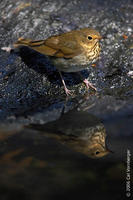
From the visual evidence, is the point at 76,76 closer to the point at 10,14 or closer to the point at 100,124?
the point at 100,124

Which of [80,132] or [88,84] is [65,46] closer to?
[88,84]

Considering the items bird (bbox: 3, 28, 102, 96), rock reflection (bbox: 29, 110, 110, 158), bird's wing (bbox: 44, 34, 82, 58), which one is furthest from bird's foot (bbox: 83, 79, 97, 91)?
rock reflection (bbox: 29, 110, 110, 158)

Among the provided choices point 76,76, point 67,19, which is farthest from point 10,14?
point 76,76

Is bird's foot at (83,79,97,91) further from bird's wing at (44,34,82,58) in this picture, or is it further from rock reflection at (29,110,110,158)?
rock reflection at (29,110,110,158)

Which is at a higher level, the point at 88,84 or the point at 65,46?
the point at 65,46

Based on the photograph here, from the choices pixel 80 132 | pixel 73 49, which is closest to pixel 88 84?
pixel 73 49

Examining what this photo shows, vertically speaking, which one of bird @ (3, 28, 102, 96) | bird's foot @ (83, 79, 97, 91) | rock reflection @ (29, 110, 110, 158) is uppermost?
bird @ (3, 28, 102, 96)
